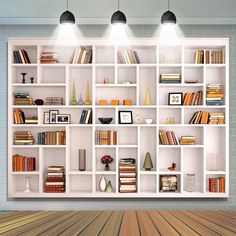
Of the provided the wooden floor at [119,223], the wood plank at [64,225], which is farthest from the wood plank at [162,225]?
the wood plank at [64,225]

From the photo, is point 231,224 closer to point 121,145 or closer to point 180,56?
point 121,145

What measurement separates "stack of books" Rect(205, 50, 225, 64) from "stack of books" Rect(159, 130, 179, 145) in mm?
1195

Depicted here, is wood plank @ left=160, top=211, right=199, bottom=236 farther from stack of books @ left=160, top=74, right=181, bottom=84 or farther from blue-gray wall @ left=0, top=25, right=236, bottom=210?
stack of books @ left=160, top=74, right=181, bottom=84

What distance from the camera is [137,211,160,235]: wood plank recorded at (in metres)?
2.06

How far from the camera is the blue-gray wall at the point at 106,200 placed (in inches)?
236

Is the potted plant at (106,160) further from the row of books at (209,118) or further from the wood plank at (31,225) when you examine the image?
the wood plank at (31,225)

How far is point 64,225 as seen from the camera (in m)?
2.24

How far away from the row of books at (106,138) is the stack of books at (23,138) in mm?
984

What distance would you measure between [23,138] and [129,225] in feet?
13.3

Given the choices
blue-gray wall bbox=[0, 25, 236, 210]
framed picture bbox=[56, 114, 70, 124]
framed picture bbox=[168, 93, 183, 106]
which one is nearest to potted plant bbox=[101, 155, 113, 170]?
blue-gray wall bbox=[0, 25, 236, 210]

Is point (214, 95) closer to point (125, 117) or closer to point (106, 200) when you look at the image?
point (125, 117)

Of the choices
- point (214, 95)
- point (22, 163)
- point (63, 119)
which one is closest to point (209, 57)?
point (214, 95)

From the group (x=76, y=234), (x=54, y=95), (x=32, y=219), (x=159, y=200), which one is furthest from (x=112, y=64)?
(x=76, y=234)

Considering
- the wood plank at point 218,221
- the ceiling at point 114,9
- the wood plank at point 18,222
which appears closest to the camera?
the wood plank at point 18,222
